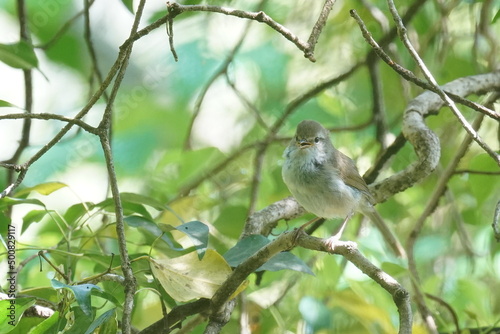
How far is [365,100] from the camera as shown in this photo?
4.43m

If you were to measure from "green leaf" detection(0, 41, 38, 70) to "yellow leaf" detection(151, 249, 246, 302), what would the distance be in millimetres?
986

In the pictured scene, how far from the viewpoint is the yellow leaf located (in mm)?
2045

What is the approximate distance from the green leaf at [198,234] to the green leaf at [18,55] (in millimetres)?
938

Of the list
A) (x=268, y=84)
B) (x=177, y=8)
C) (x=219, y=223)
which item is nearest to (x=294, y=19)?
(x=268, y=84)

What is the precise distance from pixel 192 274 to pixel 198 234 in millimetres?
128

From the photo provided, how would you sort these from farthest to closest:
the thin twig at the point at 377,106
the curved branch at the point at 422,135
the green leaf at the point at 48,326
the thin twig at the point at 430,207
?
the thin twig at the point at 377,106 < the thin twig at the point at 430,207 < the curved branch at the point at 422,135 < the green leaf at the point at 48,326

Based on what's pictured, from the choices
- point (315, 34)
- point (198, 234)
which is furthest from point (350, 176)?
point (315, 34)

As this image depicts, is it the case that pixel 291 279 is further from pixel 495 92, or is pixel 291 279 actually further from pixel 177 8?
pixel 177 8

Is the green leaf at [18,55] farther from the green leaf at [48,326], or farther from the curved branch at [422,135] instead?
the curved branch at [422,135]

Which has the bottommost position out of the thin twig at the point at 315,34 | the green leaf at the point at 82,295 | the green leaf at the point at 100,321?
the green leaf at the point at 100,321

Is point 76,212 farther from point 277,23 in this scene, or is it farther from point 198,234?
point 277,23

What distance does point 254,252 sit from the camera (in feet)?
7.36

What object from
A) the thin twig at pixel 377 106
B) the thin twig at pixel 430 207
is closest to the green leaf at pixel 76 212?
the thin twig at pixel 430 207

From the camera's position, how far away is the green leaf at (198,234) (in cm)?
204
